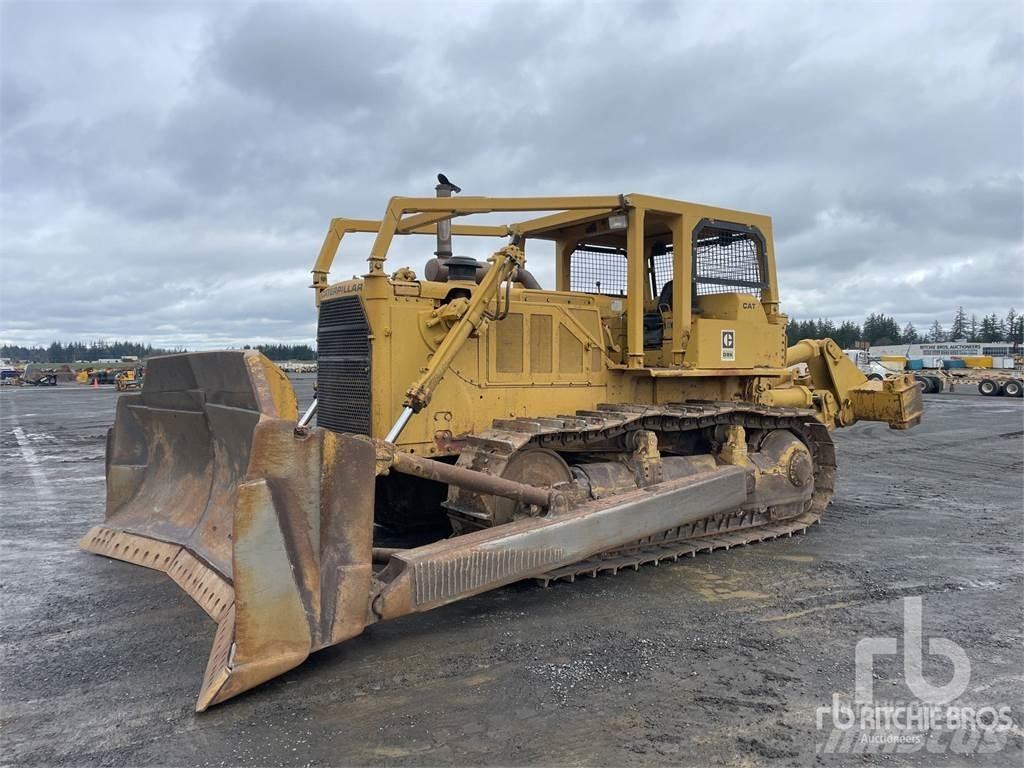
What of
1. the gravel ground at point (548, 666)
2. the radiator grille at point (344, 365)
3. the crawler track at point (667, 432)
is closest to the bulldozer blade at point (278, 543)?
the gravel ground at point (548, 666)

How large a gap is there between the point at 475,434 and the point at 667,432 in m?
2.07

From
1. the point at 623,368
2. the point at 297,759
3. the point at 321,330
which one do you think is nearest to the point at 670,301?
the point at 623,368

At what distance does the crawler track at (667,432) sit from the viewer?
5.52 meters

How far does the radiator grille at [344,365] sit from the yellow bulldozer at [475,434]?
0.08 feet

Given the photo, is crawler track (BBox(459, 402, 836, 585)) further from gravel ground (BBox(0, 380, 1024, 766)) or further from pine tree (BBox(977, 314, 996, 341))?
pine tree (BBox(977, 314, 996, 341))

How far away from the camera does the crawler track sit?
5.52m

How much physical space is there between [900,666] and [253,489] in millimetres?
3724

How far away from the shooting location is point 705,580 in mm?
5648

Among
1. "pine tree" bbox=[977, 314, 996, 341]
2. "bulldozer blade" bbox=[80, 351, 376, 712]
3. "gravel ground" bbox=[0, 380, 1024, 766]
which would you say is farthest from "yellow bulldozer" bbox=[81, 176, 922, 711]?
"pine tree" bbox=[977, 314, 996, 341]

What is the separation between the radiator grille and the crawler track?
1001 millimetres

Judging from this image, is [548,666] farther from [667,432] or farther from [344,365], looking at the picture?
[667,432]

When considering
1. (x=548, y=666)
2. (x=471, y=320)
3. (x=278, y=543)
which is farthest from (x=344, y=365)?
(x=548, y=666)

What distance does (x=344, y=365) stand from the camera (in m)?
6.02

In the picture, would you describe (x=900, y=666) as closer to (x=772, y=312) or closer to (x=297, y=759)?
(x=297, y=759)
